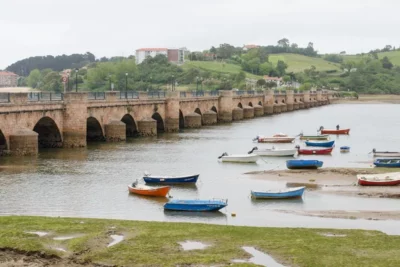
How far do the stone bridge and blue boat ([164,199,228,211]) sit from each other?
89.6 feet

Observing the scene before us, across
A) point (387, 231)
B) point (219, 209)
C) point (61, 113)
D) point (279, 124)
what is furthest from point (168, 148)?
point (279, 124)

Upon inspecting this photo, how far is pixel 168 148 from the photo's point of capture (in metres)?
81.8

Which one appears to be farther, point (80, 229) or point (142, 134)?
point (142, 134)

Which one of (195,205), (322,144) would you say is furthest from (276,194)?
(322,144)

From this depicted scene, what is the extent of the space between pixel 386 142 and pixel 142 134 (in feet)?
108

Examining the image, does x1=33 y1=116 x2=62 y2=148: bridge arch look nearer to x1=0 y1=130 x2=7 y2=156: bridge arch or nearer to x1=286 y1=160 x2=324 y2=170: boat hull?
x1=0 y1=130 x2=7 y2=156: bridge arch

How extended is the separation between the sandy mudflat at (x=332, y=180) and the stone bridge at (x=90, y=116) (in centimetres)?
2300

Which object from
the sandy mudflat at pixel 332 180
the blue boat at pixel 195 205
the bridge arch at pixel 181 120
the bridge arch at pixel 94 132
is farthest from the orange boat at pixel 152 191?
the bridge arch at pixel 181 120

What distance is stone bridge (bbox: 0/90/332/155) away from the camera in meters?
67.0

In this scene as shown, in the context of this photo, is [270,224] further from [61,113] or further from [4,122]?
[61,113]

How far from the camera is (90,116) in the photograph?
8169 centimetres

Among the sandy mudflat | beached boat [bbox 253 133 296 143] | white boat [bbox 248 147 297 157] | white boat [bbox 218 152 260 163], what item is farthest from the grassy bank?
beached boat [bbox 253 133 296 143]

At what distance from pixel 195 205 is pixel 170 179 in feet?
39.5

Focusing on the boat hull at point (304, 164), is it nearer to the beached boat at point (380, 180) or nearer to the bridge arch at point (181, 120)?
the beached boat at point (380, 180)
